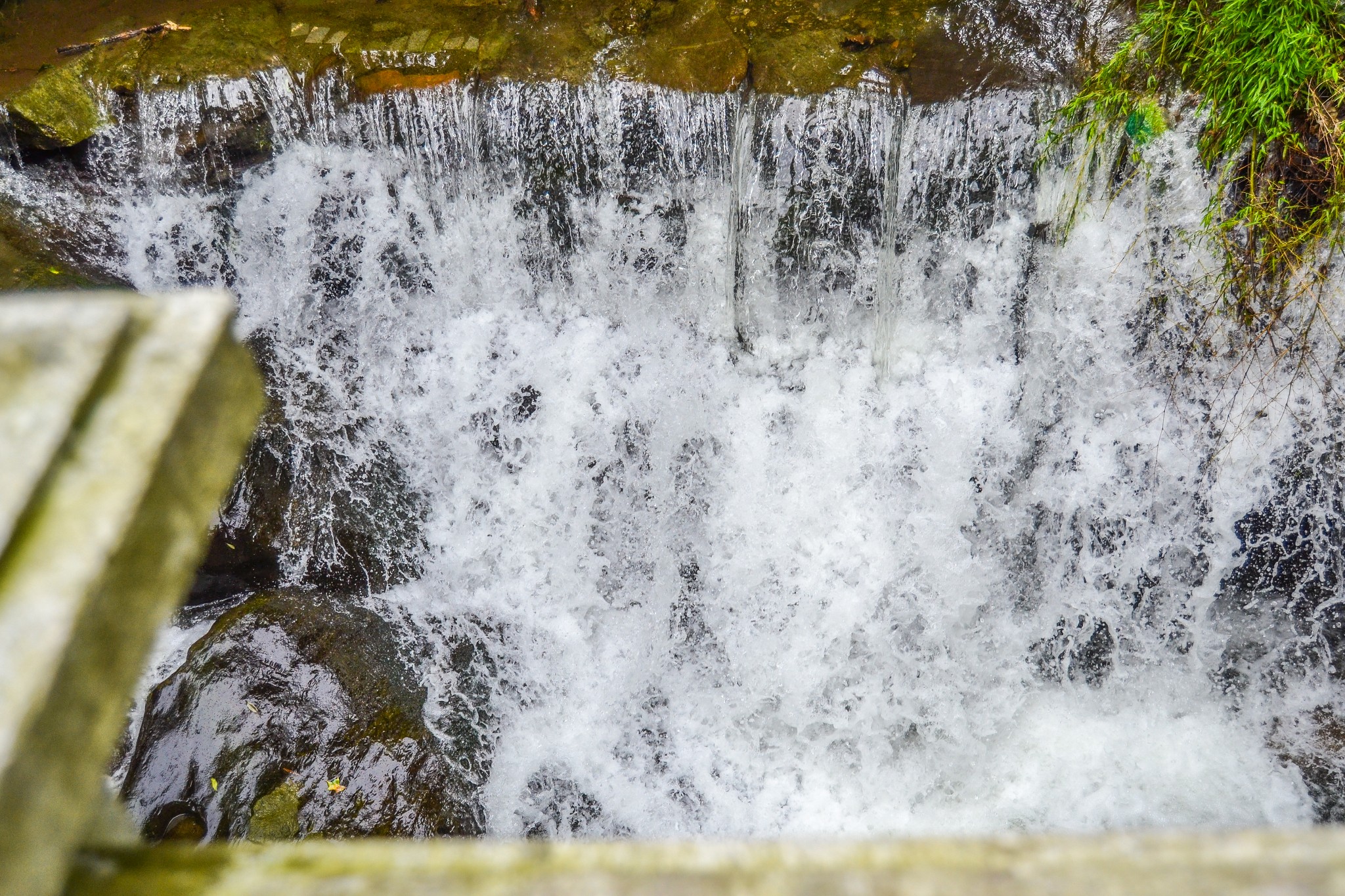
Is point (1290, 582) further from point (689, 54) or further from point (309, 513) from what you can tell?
point (309, 513)

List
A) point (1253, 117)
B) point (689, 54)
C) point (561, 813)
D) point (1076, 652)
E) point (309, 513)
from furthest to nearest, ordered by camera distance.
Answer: point (309, 513) < point (689, 54) < point (1076, 652) < point (561, 813) < point (1253, 117)

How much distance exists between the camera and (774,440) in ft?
18.0

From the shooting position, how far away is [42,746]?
3.74 ft

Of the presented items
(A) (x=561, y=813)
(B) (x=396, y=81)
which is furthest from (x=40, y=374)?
(B) (x=396, y=81)

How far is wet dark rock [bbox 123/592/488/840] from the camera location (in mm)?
4066

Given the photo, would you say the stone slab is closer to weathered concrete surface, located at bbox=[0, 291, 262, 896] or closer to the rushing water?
weathered concrete surface, located at bbox=[0, 291, 262, 896]

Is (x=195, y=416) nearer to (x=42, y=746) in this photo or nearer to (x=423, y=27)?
(x=42, y=746)

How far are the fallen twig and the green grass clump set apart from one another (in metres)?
6.26

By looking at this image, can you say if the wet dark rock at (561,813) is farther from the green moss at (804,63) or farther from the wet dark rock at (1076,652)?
the green moss at (804,63)

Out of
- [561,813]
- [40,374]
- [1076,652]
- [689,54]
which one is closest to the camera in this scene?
[40,374]

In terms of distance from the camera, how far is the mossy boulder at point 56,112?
5297mm

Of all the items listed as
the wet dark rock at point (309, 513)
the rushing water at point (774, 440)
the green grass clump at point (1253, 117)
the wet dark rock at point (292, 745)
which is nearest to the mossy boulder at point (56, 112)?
the rushing water at point (774, 440)

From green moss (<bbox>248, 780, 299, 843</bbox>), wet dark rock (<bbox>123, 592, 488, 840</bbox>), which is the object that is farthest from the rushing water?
green moss (<bbox>248, 780, 299, 843</bbox>)

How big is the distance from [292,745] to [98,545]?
11.9 ft
